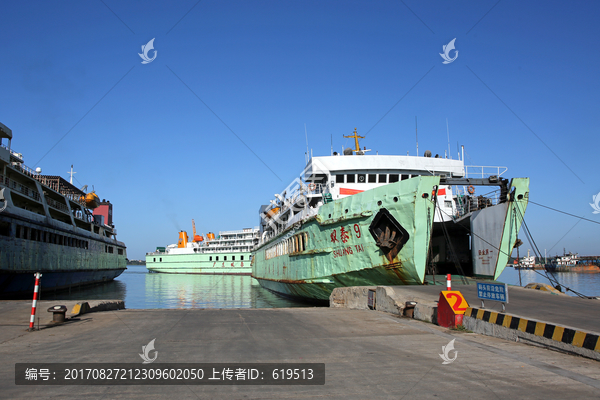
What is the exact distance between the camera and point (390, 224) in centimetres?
1318

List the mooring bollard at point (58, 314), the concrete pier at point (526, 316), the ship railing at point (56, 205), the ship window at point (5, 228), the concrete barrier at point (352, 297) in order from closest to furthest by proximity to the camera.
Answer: the concrete pier at point (526, 316) < the mooring bollard at point (58, 314) < the concrete barrier at point (352, 297) < the ship window at point (5, 228) < the ship railing at point (56, 205)

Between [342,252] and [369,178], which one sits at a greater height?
[369,178]

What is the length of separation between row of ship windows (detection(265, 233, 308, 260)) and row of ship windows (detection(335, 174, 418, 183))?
3.17m

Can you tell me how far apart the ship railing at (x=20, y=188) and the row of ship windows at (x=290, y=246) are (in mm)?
17097

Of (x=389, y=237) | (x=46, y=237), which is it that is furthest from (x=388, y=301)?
(x=46, y=237)

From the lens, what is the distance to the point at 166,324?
8195 millimetres

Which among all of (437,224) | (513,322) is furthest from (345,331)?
(437,224)

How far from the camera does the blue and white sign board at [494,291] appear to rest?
275 inches

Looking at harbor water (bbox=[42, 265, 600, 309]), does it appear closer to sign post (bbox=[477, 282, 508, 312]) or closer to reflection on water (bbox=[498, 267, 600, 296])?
reflection on water (bbox=[498, 267, 600, 296])

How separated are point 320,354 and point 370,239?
860 centimetres

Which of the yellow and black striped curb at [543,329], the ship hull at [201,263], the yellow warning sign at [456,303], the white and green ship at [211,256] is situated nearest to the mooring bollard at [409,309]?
the yellow warning sign at [456,303]

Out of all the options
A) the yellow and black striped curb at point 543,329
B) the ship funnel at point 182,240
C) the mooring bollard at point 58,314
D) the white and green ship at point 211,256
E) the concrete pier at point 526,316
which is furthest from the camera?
the ship funnel at point 182,240

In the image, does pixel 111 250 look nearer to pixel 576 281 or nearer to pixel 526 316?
pixel 526 316

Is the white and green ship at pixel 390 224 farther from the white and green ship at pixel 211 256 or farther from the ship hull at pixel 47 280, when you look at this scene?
the white and green ship at pixel 211 256
